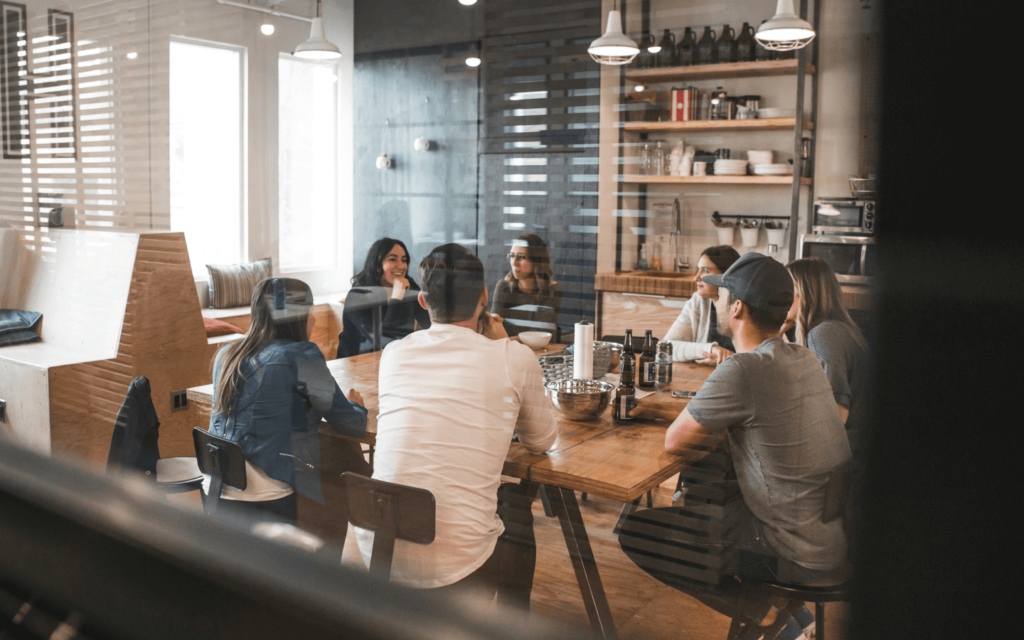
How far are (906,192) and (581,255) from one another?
0.33 metres

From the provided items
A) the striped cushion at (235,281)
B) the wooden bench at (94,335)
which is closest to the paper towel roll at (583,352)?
the striped cushion at (235,281)

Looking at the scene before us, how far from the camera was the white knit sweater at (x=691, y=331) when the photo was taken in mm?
559

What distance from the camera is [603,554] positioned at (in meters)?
0.58

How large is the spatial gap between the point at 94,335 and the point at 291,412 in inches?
14.5

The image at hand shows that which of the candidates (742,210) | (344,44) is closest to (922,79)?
(742,210)

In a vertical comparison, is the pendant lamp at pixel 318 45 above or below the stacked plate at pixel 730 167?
above

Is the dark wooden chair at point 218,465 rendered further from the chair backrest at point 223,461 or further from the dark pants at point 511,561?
the dark pants at point 511,561

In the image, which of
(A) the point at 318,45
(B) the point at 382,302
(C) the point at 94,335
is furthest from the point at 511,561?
(C) the point at 94,335

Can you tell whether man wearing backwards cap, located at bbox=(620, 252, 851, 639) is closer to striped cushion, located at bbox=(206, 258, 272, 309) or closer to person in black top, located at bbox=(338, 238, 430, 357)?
person in black top, located at bbox=(338, 238, 430, 357)

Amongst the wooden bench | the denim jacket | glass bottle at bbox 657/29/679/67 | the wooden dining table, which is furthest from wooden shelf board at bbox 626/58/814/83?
the wooden bench

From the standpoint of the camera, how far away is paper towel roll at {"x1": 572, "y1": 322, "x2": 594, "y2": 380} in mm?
A: 587

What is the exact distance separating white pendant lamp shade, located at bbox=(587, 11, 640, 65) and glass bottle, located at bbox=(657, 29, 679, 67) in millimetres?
17

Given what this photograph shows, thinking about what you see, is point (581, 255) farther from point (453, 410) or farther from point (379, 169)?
point (453, 410)

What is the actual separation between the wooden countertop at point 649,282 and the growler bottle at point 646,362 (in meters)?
0.06
